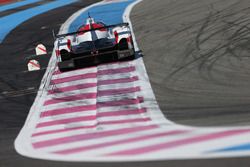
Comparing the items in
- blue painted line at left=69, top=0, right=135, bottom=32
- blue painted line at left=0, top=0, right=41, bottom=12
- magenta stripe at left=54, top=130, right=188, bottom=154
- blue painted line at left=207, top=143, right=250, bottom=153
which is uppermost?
blue painted line at left=0, top=0, right=41, bottom=12

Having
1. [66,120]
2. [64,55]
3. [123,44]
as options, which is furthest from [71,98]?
[123,44]

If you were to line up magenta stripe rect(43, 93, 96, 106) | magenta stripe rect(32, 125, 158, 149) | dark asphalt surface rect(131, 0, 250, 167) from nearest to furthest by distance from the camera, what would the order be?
magenta stripe rect(32, 125, 158, 149), dark asphalt surface rect(131, 0, 250, 167), magenta stripe rect(43, 93, 96, 106)

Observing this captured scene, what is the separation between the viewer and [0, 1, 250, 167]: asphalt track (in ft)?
31.4

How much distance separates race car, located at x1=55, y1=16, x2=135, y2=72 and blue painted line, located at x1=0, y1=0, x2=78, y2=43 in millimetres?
8960

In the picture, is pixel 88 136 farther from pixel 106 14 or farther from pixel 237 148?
pixel 106 14

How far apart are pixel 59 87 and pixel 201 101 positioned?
17.0 feet

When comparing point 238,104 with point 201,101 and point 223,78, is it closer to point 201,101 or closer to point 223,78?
point 201,101

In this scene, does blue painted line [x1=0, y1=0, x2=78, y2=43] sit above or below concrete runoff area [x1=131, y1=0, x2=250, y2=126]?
above

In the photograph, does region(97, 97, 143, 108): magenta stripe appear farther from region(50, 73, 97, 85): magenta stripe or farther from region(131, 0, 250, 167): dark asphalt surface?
region(50, 73, 97, 85): magenta stripe

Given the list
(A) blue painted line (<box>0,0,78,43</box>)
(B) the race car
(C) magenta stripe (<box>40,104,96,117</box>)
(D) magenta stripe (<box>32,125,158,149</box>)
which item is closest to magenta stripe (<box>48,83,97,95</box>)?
Result: (B) the race car

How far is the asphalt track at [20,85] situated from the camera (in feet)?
31.4

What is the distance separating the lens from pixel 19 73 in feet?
65.4

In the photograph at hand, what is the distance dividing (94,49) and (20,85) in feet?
8.27

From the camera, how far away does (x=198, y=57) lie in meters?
17.9
